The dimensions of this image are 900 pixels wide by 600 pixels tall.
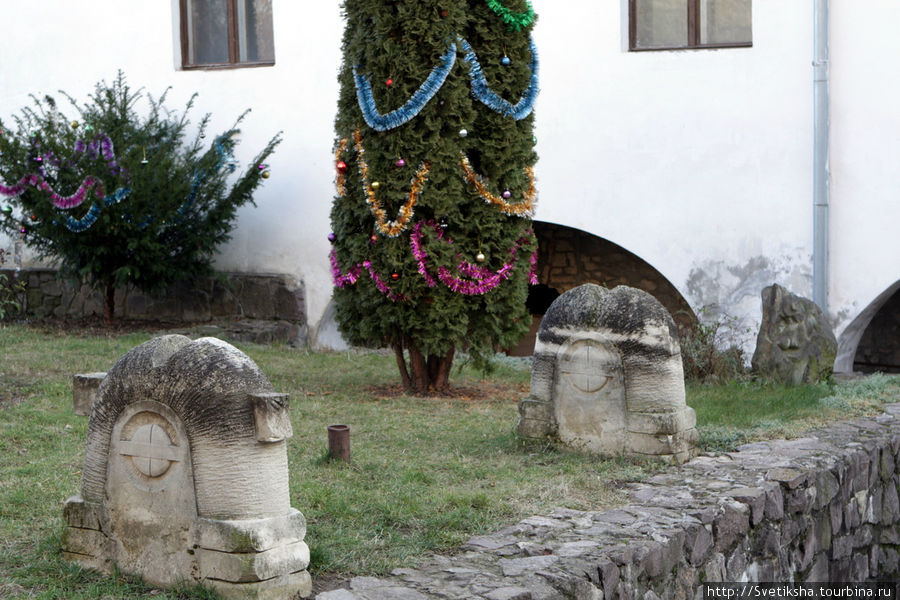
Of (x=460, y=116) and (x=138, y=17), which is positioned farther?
(x=138, y=17)

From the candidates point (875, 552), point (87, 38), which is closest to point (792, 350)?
point (875, 552)

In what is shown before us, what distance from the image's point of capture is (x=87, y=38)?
1123cm

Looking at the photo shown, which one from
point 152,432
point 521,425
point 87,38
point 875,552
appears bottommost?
point 875,552

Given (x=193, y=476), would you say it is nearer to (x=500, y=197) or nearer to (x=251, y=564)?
(x=251, y=564)

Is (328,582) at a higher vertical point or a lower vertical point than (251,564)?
lower

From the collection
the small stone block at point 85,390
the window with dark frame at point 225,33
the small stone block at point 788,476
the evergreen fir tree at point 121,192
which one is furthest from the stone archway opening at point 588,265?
the small stone block at point 85,390

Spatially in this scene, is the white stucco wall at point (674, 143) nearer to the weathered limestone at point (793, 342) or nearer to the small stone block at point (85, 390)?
the weathered limestone at point (793, 342)

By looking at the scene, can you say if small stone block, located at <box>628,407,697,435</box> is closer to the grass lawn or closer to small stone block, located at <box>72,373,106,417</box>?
the grass lawn

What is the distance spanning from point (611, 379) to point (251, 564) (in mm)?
2704

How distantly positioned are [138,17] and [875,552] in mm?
8541

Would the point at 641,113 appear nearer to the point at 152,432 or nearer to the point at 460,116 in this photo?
the point at 460,116

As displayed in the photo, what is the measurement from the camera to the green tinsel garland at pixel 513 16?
736 centimetres

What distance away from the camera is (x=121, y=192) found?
31.8 feet

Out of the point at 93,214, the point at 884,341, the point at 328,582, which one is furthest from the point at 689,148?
the point at 328,582
